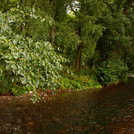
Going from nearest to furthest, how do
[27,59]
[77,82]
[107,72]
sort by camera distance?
[27,59] → [77,82] → [107,72]

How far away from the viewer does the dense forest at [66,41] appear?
A: 364cm

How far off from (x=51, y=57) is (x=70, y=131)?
128 inches

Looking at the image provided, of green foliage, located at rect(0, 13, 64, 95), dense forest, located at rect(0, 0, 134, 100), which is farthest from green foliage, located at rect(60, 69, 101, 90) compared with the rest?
green foliage, located at rect(0, 13, 64, 95)

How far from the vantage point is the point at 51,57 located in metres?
3.98

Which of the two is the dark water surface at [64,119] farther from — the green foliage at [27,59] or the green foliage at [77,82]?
the green foliage at [77,82]

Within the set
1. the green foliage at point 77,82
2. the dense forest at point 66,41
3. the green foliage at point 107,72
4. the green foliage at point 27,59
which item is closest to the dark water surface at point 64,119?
the dense forest at point 66,41

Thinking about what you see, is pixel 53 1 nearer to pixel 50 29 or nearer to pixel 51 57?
pixel 50 29

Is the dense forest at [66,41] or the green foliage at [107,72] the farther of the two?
the green foliage at [107,72]

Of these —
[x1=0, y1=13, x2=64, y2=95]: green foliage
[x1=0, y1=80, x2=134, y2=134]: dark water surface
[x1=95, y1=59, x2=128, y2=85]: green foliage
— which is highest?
[x1=0, y1=13, x2=64, y2=95]: green foliage

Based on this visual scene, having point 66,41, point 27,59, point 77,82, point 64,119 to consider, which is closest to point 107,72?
point 77,82

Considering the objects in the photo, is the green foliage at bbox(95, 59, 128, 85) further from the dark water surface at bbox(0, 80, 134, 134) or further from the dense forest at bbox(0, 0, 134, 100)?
the dark water surface at bbox(0, 80, 134, 134)

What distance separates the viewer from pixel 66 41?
14.5 m

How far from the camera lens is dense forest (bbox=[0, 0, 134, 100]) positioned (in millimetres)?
3637

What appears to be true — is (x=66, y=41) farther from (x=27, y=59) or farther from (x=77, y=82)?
(x=27, y=59)
